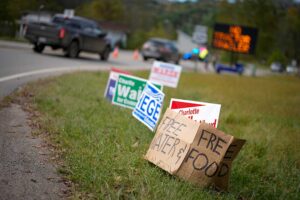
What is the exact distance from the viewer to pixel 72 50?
21.0m

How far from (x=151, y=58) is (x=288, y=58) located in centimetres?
5564

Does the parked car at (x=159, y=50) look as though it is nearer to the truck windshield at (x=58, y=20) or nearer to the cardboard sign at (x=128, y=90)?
the truck windshield at (x=58, y=20)

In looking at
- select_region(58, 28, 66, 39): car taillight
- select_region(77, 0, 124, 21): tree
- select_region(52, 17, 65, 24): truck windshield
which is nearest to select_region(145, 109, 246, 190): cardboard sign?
select_region(58, 28, 66, 39): car taillight

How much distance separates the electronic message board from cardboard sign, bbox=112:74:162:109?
75.7 feet

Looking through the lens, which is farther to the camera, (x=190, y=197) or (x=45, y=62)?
(x=45, y=62)

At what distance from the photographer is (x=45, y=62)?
16.9 meters

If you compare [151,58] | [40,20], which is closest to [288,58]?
[151,58]

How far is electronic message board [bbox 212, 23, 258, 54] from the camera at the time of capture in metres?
31.4

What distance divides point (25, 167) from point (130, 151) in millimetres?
1421

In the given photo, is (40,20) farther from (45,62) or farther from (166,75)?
(166,75)

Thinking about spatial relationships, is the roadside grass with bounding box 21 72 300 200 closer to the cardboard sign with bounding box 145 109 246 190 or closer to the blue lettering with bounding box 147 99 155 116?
the cardboard sign with bounding box 145 109 246 190

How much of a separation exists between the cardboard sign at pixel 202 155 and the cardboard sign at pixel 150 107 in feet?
4.98

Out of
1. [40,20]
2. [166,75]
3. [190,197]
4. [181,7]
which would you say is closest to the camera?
[190,197]

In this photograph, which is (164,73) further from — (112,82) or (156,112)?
(156,112)
